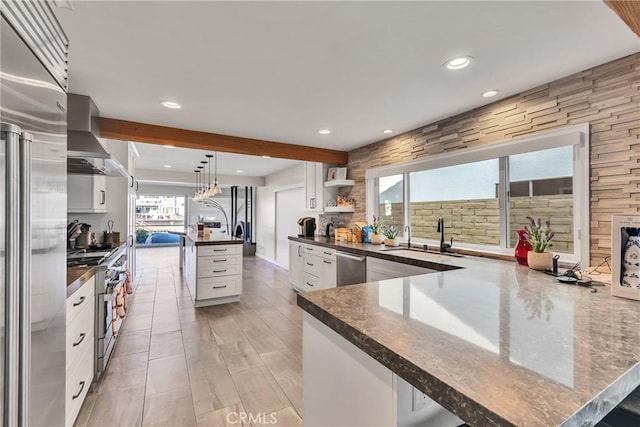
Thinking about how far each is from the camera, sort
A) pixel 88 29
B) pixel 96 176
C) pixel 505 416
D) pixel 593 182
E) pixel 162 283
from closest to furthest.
Result: pixel 505 416, pixel 88 29, pixel 593 182, pixel 96 176, pixel 162 283

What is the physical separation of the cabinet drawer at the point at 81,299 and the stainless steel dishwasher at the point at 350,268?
95.5 inches

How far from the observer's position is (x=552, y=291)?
149 cm

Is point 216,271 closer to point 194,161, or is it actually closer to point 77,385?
point 77,385

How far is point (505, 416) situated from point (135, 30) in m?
2.27

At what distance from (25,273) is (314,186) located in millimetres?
4402

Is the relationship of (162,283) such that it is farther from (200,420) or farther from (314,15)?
(314,15)

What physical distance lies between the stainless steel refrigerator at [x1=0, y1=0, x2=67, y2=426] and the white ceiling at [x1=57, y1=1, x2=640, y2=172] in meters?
0.67

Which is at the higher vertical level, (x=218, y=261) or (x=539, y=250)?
(x=539, y=250)

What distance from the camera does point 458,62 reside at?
198 centimetres

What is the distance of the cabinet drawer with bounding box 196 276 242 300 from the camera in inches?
158

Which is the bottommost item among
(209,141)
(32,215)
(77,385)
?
(77,385)

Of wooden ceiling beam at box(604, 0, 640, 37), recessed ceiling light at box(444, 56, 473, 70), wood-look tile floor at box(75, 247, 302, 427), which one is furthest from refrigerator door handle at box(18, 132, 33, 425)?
recessed ceiling light at box(444, 56, 473, 70)

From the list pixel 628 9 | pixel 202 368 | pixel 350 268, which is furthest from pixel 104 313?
pixel 628 9

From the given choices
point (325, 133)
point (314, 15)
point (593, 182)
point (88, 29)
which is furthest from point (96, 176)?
point (593, 182)
